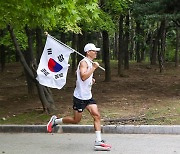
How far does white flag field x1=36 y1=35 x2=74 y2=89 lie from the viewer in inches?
345

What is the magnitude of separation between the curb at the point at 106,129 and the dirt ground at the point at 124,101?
1.63 ft

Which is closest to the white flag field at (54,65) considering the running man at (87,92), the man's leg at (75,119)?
the man's leg at (75,119)

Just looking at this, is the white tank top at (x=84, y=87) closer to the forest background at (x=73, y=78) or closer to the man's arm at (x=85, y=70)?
the man's arm at (x=85, y=70)

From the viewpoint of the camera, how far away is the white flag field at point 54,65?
877cm

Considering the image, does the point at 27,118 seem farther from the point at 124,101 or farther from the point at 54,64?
the point at 124,101

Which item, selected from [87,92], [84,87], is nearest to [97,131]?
[87,92]

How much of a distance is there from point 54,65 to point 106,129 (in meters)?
1.96

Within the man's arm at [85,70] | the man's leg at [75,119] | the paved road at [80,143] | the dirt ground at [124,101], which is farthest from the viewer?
the dirt ground at [124,101]

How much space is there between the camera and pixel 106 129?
9180 millimetres

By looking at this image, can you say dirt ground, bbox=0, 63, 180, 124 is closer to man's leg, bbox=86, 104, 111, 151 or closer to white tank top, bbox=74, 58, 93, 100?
man's leg, bbox=86, 104, 111, 151

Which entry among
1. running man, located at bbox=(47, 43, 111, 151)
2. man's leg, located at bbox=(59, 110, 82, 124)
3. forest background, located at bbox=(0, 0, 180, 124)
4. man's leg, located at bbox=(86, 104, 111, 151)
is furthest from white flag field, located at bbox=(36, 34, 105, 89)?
man's leg, located at bbox=(86, 104, 111, 151)

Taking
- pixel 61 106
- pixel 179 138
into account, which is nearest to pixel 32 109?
pixel 61 106

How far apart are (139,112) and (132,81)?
30.3 ft

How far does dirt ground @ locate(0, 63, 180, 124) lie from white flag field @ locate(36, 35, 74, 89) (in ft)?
5.33
